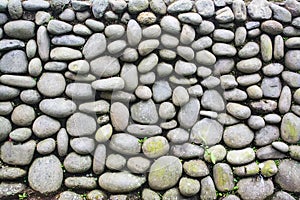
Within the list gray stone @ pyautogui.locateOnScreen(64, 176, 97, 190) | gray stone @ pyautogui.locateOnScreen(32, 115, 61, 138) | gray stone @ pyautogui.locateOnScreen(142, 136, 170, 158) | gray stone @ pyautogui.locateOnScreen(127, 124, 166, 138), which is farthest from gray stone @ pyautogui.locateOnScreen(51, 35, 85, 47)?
gray stone @ pyautogui.locateOnScreen(64, 176, 97, 190)

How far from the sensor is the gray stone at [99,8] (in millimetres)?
3184

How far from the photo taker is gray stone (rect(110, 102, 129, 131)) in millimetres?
3244

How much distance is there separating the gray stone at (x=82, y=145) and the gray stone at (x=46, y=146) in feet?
0.57

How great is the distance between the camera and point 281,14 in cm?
→ 331

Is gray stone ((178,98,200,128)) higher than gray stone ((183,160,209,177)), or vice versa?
gray stone ((178,98,200,128))

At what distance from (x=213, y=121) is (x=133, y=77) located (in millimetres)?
869

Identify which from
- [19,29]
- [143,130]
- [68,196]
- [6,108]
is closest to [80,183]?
[68,196]

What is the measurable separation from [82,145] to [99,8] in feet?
4.15

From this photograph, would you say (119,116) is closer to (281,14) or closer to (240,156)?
(240,156)

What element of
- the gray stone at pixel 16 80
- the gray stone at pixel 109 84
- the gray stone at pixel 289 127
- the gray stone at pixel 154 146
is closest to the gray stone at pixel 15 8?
the gray stone at pixel 16 80

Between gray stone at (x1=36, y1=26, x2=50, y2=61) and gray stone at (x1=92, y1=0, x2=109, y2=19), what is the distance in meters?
0.48

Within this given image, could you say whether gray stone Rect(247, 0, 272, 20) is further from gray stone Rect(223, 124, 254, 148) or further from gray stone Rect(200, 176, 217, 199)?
gray stone Rect(200, 176, 217, 199)

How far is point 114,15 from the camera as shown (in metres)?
3.22

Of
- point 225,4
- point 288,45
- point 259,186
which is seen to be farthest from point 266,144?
point 225,4
